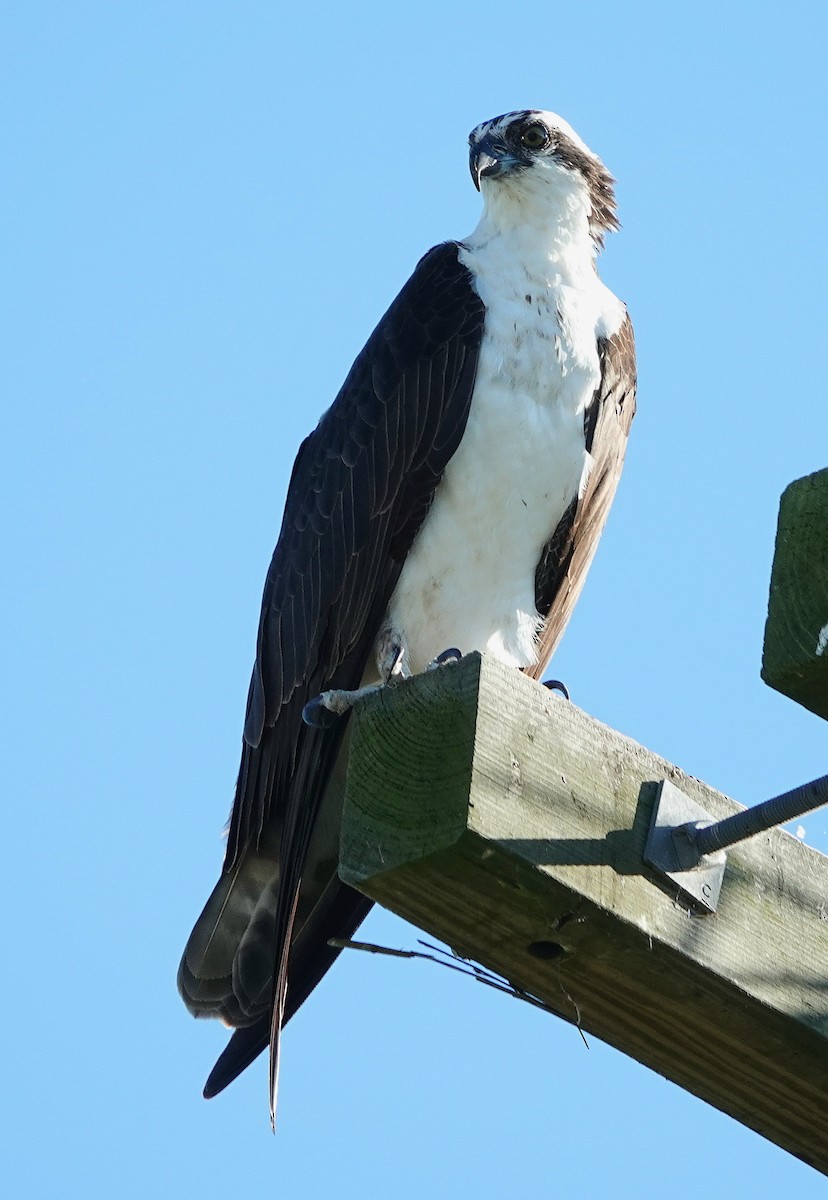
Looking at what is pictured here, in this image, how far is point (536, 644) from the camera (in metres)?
4.57

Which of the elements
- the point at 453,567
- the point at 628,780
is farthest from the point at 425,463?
the point at 628,780

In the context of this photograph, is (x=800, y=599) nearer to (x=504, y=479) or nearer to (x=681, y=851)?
(x=681, y=851)

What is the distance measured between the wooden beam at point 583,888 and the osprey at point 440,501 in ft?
6.17

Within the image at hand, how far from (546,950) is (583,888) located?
14cm

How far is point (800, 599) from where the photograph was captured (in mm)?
1777

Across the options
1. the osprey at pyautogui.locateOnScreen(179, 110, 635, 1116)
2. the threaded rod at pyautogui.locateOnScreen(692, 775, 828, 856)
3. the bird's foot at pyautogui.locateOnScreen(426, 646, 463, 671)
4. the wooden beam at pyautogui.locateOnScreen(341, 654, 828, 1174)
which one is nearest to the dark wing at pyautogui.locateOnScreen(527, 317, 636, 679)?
the osprey at pyautogui.locateOnScreen(179, 110, 635, 1116)

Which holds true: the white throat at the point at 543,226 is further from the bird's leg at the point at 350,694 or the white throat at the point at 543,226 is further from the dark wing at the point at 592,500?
the bird's leg at the point at 350,694

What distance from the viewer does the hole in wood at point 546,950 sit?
1893 mm

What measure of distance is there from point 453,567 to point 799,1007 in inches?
94.0

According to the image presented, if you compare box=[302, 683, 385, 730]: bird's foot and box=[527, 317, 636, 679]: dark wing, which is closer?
box=[302, 683, 385, 730]: bird's foot

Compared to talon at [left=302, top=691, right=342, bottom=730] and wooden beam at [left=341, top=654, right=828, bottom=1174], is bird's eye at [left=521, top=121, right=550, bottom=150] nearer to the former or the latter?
talon at [left=302, top=691, right=342, bottom=730]

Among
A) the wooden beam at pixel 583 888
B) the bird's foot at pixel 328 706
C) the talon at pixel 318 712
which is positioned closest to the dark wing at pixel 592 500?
the bird's foot at pixel 328 706

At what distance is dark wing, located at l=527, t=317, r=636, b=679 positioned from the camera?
174 inches

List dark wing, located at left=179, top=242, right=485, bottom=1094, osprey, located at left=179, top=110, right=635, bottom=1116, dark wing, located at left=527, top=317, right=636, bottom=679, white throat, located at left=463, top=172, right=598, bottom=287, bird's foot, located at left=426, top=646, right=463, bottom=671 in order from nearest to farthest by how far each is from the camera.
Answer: bird's foot, located at left=426, top=646, right=463, bottom=671 < dark wing, located at left=179, top=242, right=485, bottom=1094 < osprey, located at left=179, top=110, right=635, bottom=1116 < dark wing, located at left=527, top=317, right=636, bottom=679 < white throat, located at left=463, top=172, right=598, bottom=287
